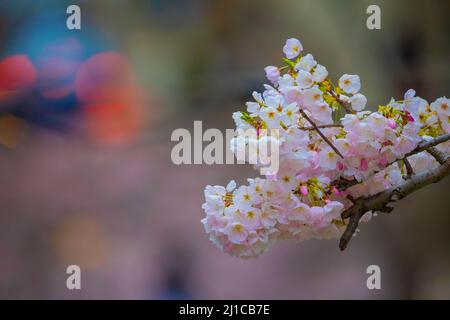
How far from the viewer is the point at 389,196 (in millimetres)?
954

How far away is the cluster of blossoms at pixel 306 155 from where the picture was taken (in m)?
0.91

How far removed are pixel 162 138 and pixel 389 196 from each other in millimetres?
1863

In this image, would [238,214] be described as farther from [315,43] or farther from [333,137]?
[315,43]

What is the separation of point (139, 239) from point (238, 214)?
180 cm

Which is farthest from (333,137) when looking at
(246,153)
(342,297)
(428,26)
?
(428,26)

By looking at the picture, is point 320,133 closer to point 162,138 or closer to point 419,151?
point 419,151

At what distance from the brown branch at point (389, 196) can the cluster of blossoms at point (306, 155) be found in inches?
0.6

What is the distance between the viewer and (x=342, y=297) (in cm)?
259

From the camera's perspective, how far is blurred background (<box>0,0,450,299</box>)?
2.64 meters

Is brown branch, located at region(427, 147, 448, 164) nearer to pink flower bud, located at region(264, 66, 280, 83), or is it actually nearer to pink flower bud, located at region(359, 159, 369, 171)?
pink flower bud, located at region(359, 159, 369, 171)

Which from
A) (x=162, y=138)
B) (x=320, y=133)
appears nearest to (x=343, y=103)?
(x=320, y=133)

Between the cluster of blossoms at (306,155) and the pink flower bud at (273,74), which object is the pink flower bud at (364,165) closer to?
the cluster of blossoms at (306,155)

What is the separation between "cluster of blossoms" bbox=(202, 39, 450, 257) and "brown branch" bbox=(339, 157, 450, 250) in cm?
2

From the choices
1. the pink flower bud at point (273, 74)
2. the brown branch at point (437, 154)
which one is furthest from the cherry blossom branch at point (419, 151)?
the pink flower bud at point (273, 74)
